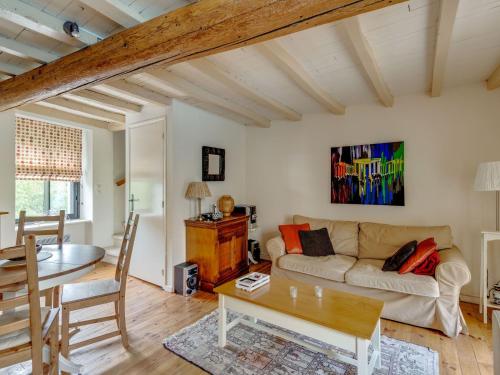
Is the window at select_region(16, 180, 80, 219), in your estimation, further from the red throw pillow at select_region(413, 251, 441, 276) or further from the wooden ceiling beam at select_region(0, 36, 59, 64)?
the red throw pillow at select_region(413, 251, 441, 276)

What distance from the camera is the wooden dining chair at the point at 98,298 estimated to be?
76.4 inches

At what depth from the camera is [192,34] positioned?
1.44 m

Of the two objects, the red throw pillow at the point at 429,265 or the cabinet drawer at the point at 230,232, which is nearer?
the red throw pillow at the point at 429,265

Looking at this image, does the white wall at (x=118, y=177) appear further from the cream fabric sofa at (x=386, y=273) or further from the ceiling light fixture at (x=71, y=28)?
the ceiling light fixture at (x=71, y=28)

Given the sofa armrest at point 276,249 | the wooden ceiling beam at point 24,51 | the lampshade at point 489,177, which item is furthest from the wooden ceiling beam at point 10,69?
the lampshade at point 489,177

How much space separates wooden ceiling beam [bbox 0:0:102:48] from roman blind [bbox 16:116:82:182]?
9.08 feet

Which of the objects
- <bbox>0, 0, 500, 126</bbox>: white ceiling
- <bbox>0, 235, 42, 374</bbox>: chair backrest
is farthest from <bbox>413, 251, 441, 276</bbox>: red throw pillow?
<bbox>0, 235, 42, 374</bbox>: chair backrest

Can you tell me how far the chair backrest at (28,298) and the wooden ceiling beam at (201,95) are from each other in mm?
1761

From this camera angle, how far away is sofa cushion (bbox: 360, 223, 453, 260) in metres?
2.94

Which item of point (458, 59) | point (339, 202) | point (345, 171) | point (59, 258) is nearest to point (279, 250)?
point (339, 202)

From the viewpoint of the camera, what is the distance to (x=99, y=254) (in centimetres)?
212

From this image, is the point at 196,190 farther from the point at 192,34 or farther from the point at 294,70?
the point at 192,34

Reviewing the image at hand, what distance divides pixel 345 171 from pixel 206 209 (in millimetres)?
2035

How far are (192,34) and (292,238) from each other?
263cm
